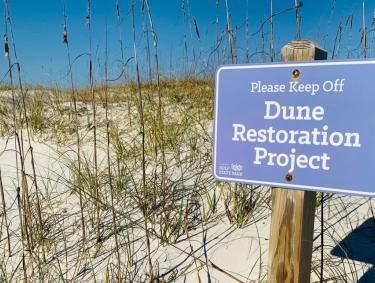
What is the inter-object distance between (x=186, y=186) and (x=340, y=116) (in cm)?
164

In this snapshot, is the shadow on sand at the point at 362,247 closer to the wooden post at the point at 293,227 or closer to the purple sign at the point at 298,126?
the wooden post at the point at 293,227

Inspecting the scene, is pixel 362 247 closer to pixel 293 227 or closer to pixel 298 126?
pixel 293 227

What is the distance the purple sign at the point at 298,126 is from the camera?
879 mm

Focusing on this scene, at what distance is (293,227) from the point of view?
3.25ft

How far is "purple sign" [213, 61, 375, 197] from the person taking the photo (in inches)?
34.6

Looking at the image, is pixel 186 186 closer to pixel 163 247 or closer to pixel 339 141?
pixel 163 247

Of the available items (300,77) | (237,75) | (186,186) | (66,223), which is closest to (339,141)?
(300,77)

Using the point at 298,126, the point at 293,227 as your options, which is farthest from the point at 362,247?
the point at 298,126

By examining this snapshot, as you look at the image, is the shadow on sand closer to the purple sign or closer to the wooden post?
the wooden post

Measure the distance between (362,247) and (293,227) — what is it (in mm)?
965

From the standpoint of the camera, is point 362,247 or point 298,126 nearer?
point 298,126

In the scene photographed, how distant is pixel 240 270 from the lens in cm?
169

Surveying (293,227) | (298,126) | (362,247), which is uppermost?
(298,126)

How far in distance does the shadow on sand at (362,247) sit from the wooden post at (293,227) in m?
0.66
